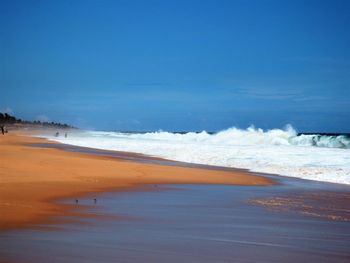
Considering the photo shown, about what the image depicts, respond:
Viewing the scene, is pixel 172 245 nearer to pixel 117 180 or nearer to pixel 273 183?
pixel 117 180

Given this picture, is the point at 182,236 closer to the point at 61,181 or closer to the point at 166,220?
the point at 166,220

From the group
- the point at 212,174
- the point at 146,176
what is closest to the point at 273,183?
the point at 212,174

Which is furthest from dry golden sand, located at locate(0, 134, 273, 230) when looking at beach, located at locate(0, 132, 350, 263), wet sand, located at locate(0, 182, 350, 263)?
wet sand, located at locate(0, 182, 350, 263)

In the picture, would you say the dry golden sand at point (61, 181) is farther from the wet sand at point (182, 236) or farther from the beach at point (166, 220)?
the wet sand at point (182, 236)

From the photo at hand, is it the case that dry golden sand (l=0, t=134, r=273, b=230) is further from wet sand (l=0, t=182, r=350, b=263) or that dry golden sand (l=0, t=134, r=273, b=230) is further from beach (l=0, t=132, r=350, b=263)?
wet sand (l=0, t=182, r=350, b=263)

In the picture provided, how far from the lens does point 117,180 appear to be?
41.2 feet

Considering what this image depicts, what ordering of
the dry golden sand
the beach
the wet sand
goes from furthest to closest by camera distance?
the dry golden sand < the beach < the wet sand

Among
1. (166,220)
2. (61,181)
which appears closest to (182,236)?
(166,220)

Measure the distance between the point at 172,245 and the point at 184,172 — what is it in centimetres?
964

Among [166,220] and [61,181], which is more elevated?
[61,181]

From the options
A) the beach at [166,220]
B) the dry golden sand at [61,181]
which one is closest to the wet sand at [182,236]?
the beach at [166,220]

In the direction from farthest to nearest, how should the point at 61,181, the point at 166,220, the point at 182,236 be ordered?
the point at 61,181
the point at 166,220
the point at 182,236

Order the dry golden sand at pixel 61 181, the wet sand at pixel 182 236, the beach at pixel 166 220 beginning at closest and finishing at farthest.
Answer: the wet sand at pixel 182 236 → the beach at pixel 166 220 → the dry golden sand at pixel 61 181

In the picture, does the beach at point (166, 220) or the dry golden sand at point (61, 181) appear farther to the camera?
the dry golden sand at point (61, 181)
